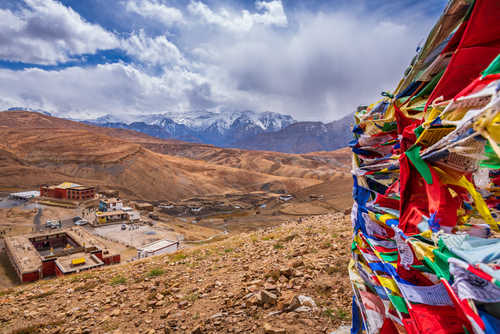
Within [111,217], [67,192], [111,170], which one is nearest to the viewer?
[111,217]

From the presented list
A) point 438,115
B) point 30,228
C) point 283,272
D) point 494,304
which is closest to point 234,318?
point 283,272

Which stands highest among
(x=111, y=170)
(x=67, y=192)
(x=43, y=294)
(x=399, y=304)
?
(x=111, y=170)

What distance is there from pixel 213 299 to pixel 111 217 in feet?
144

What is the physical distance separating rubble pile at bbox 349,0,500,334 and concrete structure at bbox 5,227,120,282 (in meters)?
24.6

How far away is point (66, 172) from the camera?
81.4m

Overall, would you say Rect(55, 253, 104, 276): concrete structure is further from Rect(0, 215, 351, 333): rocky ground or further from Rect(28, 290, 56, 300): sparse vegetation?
Rect(28, 290, 56, 300): sparse vegetation

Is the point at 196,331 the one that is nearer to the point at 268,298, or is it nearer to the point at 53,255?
the point at 268,298

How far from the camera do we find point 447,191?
2182mm

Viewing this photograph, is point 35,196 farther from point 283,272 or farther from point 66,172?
point 283,272

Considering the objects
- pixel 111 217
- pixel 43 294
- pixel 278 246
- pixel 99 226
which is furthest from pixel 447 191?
pixel 111 217

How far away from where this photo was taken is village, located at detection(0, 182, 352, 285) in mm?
24297

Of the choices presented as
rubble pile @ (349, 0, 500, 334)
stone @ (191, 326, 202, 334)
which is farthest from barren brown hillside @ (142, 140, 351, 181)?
rubble pile @ (349, 0, 500, 334)

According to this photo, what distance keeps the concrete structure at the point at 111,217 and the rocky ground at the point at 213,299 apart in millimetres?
35647

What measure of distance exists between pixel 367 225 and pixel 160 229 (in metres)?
40.9
